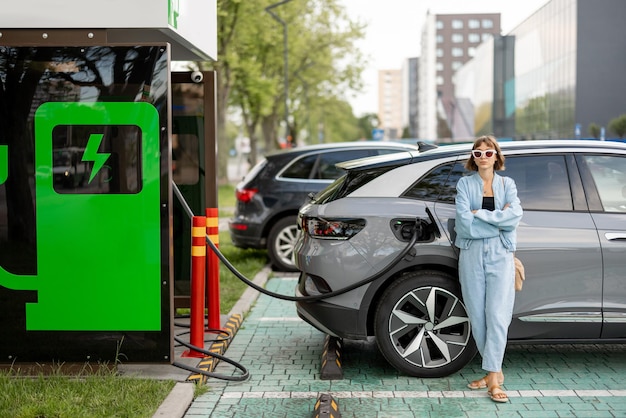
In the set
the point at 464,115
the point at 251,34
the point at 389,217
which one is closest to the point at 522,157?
the point at 389,217

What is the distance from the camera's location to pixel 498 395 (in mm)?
5695

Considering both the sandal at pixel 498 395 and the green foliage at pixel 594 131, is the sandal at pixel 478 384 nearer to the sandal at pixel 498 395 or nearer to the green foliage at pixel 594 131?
the sandal at pixel 498 395

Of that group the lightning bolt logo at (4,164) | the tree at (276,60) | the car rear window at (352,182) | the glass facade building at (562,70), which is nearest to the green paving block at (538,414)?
the car rear window at (352,182)

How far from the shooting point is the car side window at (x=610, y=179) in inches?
249

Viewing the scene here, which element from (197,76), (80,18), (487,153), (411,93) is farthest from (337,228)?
(411,93)

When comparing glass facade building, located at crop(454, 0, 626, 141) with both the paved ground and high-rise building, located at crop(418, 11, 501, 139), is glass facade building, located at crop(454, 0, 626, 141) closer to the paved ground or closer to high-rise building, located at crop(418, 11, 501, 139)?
the paved ground

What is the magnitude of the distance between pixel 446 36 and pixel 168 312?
153894 millimetres

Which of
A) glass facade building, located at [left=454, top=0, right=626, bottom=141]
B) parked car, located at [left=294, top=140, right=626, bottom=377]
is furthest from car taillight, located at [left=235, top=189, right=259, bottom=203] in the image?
glass facade building, located at [left=454, top=0, right=626, bottom=141]

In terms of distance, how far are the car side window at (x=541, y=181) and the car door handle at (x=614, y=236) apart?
0.31 meters

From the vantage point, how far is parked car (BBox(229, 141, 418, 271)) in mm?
12039

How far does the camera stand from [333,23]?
50.1 m

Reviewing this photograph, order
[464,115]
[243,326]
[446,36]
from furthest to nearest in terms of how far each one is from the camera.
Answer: [446,36]
[464,115]
[243,326]

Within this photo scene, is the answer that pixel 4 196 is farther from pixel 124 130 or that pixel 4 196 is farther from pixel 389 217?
pixel 389 217

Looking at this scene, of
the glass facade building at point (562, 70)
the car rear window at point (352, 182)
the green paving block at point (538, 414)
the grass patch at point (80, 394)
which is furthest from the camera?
the glass facade building at point (562, 70)
